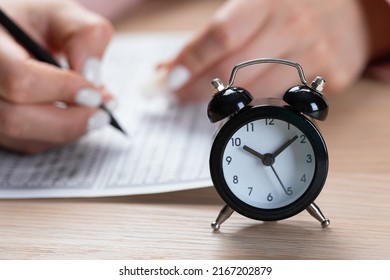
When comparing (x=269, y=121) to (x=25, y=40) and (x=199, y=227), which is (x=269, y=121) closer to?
(x=199, y=227)

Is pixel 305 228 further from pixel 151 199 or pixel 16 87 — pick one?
pixel 16 87

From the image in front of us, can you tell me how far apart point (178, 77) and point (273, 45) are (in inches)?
6.4

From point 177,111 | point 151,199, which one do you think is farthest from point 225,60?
point 151,199

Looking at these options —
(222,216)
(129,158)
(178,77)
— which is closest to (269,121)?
(222,216)

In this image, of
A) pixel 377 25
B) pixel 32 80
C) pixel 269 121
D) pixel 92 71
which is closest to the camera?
pixel 269 121

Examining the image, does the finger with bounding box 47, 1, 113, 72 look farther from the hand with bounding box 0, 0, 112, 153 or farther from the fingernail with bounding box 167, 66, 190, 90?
the fingernail with bounding box 167, 66, 190, 90

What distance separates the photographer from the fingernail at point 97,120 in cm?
103

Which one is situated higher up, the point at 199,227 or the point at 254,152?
the point at 254,152

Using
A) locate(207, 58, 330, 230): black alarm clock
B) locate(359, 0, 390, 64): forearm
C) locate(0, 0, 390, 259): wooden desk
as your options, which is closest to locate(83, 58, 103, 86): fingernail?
locate(0, 0, 390, 259): wooden desk

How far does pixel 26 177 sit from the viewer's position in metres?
0.96

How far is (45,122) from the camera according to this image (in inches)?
39.2

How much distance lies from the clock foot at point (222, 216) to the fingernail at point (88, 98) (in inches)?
12.4

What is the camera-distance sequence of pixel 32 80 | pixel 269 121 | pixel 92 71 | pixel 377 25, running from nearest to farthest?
pixel 269 121 → pixel 32 80 → pixel 92 71 → pixel 377 25

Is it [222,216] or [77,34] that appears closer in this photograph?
[222,216]
